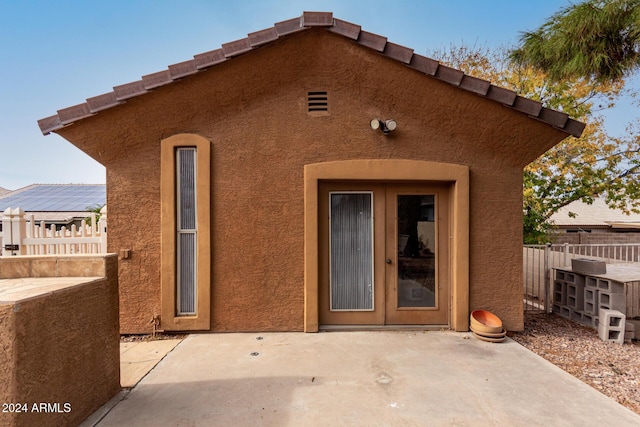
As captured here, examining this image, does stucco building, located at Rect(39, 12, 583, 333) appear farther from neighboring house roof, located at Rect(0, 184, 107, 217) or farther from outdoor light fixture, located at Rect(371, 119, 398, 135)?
neighboring house roof, located at Rect(0, 184, 107, 217)

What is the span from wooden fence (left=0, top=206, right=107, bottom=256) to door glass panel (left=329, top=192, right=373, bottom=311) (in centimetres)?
434

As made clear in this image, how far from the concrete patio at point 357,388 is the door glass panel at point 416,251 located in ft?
2.98

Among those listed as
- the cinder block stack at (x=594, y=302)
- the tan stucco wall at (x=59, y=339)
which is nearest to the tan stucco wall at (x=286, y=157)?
the cinder block stack at (x=594, y=302)

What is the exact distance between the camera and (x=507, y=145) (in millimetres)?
5691

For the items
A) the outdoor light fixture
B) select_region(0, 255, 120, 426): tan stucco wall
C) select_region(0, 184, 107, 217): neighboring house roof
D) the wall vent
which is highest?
the wall vent

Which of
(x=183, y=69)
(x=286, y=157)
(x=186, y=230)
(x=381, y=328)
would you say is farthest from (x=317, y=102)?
(x=381, y=328)

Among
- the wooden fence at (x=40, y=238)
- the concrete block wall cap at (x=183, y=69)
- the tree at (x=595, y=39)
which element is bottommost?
the wooden fence at (x=40, y=238)

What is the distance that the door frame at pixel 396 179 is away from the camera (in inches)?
220

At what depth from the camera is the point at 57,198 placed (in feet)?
53.1

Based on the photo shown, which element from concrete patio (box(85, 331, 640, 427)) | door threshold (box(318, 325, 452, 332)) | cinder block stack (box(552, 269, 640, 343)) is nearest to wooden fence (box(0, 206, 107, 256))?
concrete patio (box(85, 331, 640, 427))

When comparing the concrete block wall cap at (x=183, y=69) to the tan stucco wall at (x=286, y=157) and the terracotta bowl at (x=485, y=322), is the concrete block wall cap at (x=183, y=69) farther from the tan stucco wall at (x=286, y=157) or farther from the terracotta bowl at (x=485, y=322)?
the terracotta bowl at (x=485, y=322)

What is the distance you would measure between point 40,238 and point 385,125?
687cm

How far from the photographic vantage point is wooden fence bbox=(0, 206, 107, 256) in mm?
5773

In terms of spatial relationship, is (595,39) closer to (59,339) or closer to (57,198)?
(59,339)
